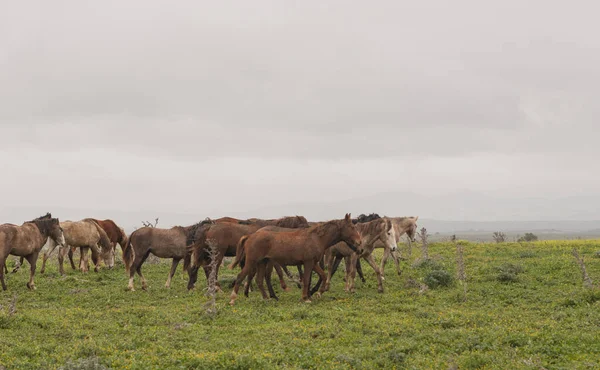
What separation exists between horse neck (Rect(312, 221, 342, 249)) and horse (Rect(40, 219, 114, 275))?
11.5 m

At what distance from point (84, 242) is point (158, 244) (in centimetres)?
553

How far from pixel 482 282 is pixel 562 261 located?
5491mm

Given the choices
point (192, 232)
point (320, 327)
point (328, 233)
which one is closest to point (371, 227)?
point (328, 233)

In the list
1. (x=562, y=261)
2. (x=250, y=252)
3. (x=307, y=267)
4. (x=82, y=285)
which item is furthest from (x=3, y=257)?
(x=562, y=261)

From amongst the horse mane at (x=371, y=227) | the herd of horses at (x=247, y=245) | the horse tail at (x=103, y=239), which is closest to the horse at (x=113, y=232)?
the horse tail at (x=103, y=239)

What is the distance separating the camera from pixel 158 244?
18953mm

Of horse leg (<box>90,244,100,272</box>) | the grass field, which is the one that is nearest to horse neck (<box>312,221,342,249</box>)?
the grass field

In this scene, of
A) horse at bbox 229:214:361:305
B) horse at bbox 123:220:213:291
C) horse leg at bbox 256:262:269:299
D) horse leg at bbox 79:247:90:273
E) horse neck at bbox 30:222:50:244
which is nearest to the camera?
horse at bbox 229:214:361:305

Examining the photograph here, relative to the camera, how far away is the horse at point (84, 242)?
21.8 meters

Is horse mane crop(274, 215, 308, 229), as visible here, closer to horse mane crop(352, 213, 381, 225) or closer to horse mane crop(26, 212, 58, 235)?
horse mane crop(352, 213, 381, 225)

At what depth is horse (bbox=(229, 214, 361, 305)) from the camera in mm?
15734

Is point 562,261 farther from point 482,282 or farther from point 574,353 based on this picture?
point 574,353

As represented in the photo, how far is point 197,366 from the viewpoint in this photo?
9727mm

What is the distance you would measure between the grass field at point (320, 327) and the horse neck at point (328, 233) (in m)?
1.81
